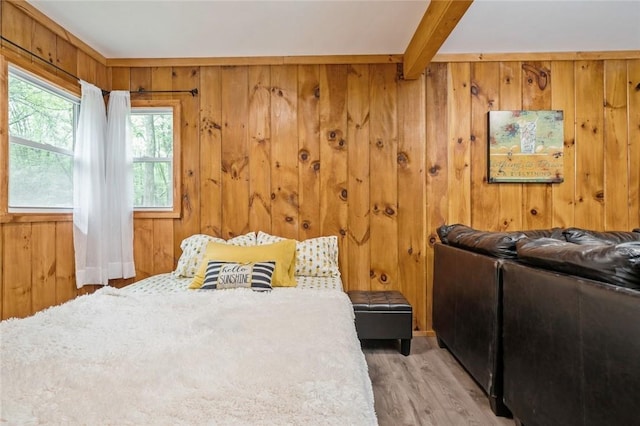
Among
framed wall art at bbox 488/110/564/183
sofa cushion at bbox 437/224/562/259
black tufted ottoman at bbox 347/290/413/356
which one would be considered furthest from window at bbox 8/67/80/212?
framed wall art at bbox 488/110/564/183

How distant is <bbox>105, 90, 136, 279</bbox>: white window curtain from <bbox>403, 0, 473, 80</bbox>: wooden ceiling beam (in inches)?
94.4

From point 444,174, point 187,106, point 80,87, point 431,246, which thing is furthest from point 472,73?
point 80,87

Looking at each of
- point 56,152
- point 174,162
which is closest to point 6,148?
point 56,152

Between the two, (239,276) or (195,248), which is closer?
(239,276)

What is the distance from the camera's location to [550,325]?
1268 millimetres

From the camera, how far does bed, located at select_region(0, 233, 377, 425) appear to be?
0.72 metres

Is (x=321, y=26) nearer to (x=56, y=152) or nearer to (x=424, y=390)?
(x=56, y=152)

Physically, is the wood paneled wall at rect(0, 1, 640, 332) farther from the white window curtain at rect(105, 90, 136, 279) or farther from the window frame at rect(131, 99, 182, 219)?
the white window curtain at rect(105, 90, 136, 279)

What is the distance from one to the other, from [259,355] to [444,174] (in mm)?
2358

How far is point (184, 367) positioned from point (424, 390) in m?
1.51

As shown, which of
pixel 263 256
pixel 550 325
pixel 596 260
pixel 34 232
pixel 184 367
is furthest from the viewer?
pixel 263 256

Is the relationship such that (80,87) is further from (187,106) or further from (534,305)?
Result: (534,305)

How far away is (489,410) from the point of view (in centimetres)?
170

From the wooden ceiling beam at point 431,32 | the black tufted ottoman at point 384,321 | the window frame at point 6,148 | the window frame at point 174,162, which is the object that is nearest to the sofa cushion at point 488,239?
the black tufted ottoman at point 384,321
